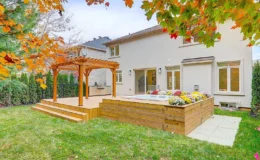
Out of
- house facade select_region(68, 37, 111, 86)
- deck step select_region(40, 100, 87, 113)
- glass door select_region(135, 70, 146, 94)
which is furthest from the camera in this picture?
house facade select_region(68, 37, 111, 86)

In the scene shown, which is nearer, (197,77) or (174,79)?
(197,77)

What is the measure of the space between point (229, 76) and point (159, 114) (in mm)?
6703

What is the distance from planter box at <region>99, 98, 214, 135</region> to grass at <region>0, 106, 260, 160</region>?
1.11 feet

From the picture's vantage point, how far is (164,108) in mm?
5809

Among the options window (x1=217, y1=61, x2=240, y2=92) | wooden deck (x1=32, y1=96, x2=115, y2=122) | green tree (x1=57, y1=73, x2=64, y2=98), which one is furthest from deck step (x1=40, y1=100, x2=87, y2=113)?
window (x1=217, y1=61, x2=240, y2=92)

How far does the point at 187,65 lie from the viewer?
1146cm

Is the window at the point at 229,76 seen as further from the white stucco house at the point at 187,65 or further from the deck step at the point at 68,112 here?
the deck step at the point at 68,112

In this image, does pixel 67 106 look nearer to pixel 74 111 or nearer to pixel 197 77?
pixel 74 111

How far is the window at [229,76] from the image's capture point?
9.84 meters

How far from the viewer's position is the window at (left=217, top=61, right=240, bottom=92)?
9.84 metres

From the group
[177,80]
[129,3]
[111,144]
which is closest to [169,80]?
[177,80]

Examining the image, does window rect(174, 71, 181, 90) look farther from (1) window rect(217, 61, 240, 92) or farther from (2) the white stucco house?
(1) window rect(217, 61, 240, 92)

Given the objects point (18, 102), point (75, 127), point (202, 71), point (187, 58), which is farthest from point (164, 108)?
point (18, 102)

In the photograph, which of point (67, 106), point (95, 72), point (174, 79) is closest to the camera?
point (67, 106)
